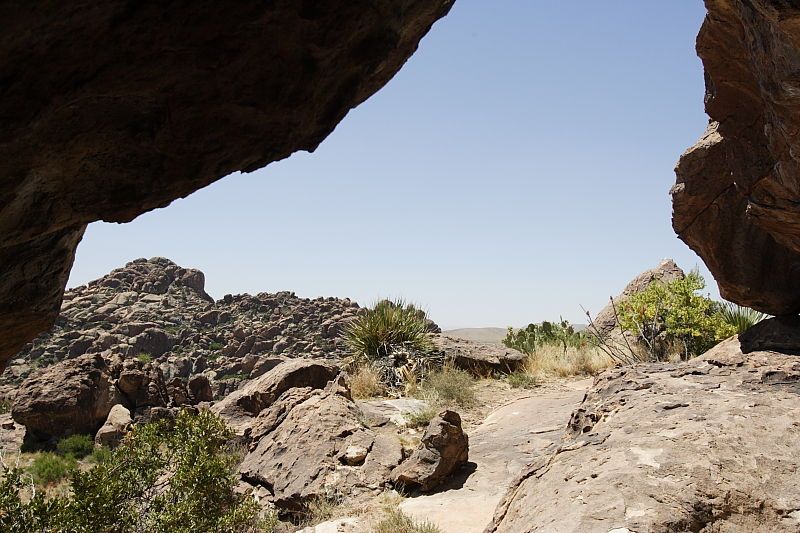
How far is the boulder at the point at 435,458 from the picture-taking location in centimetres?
816

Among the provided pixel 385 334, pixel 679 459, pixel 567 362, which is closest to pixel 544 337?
pixel 567 362

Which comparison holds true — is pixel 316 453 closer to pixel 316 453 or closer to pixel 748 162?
pixel 316 453

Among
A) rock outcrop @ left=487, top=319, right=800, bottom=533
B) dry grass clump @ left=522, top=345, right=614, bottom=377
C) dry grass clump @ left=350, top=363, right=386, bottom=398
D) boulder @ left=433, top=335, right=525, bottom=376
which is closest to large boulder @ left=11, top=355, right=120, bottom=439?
dry grass clump @ left=350, top=363, right=386, bottom=398

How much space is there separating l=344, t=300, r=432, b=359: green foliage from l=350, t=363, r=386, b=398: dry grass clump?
181 centimetres

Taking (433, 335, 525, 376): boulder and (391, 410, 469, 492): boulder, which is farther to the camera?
(433, 335, 525, 376): boulder

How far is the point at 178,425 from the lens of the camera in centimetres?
784

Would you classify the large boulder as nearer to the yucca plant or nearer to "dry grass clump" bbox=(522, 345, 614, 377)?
"dry grass clump" bbox=(522, 345, 614, 377)

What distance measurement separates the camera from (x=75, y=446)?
17781 millimetres

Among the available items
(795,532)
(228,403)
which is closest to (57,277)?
(795,532)

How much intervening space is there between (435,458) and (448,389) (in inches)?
190

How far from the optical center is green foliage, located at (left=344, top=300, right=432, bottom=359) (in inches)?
640

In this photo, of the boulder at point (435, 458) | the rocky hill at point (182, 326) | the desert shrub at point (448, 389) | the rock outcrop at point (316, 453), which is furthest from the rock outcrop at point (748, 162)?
the rocky hill at point (182, 326)

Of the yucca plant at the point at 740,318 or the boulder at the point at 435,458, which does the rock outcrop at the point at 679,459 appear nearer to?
the boulder at the point at 435,458

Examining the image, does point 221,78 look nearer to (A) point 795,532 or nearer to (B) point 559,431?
(A) point 795,532
